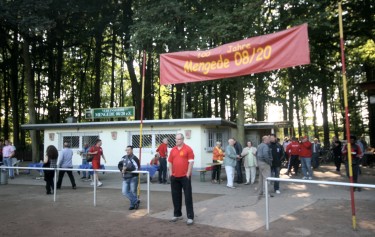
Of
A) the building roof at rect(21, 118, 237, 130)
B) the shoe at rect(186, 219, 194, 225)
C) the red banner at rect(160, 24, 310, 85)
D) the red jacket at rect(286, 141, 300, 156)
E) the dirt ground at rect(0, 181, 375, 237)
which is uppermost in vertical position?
the red banner at rect(160, 24, 310, 85)

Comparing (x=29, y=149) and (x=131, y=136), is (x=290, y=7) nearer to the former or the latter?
(x=131, y=136)

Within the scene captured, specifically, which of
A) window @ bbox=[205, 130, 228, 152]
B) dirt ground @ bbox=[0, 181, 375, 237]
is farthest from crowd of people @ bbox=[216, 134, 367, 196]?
window @ bbox=[205, 130, 228, 152]

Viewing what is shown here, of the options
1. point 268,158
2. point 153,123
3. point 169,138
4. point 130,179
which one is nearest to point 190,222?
point 130,179

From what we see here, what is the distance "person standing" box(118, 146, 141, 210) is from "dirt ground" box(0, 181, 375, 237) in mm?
325

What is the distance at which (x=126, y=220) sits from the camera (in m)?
7.85

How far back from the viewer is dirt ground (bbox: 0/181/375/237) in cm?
667

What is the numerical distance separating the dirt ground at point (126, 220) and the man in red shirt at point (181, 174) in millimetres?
339

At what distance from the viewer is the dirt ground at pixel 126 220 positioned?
667 cm

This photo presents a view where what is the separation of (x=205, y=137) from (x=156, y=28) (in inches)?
249

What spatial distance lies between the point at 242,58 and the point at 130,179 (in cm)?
414

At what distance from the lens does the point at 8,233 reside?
688 centimetres

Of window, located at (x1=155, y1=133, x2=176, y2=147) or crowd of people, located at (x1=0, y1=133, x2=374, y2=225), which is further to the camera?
window, located at (x1=155, y1=133, x2=176, y2=147)

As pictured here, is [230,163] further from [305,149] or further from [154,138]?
[154,138]

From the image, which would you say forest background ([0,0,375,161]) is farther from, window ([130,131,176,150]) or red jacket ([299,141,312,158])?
red jacket ([299,141,312,158])
